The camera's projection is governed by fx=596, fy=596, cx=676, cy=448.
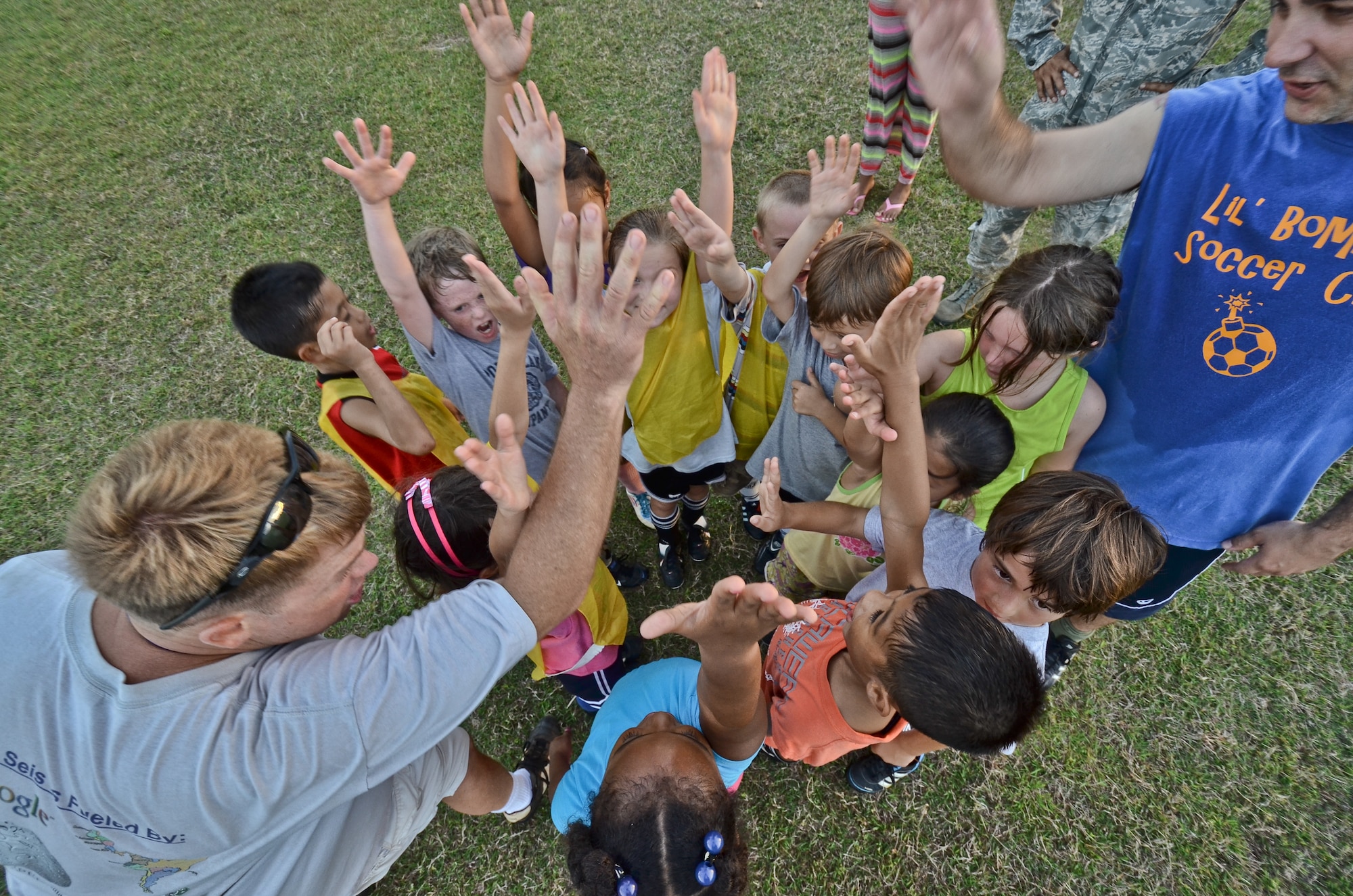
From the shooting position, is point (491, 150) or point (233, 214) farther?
point (233, 214)

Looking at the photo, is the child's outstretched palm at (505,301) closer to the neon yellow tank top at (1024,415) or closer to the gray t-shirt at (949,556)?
the gray t-shirt at (949,556)

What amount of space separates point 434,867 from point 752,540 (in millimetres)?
2179

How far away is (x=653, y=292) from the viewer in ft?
4.58

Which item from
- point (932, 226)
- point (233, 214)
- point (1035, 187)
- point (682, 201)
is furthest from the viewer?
point (233, 214)

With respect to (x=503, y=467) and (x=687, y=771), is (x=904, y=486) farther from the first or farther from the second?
(x=503, y=467)

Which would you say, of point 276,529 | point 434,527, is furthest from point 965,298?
point 276,529

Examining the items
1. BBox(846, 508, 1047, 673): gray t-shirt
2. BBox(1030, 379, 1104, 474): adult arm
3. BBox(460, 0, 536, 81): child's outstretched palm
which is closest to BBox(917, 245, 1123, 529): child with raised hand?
BBox(1030, 379, 1104, 474): adult arm

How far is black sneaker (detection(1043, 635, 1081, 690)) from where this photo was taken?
9.00ft

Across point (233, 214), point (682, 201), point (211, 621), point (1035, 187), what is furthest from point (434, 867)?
point (233, 214)

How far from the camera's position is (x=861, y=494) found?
2361 millimetres

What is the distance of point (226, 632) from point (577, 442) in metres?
0.92

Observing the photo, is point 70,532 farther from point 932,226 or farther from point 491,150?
point 932,226

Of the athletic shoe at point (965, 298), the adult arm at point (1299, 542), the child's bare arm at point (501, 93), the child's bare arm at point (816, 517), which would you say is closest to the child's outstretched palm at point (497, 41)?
the child's bare arm at point (501, 93)

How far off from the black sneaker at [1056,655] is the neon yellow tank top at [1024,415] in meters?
0.83
